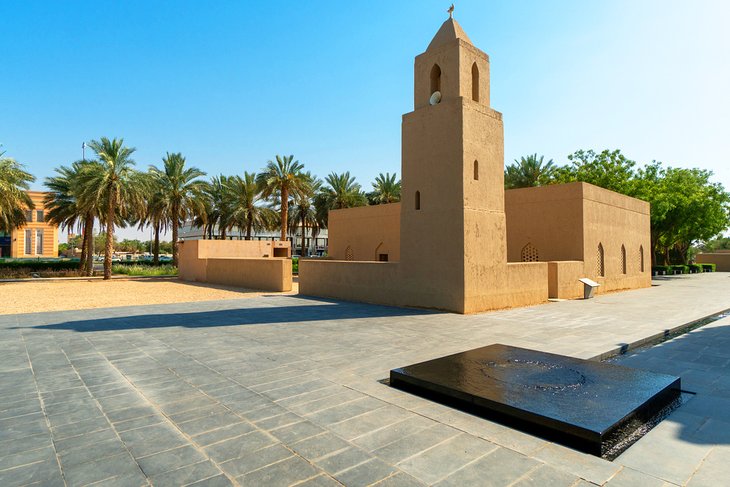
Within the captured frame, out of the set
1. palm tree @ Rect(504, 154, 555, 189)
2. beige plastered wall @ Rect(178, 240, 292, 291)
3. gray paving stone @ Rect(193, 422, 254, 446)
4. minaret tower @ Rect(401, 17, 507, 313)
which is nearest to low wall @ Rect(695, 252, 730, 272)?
palm tree @ Rect(504, 154, 555, 189)

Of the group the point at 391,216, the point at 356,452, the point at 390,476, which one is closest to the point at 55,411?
the point at 356,452

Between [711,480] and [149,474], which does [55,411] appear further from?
[711,480]

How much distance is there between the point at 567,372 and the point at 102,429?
4983mm

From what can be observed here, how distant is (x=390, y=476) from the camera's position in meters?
3.00

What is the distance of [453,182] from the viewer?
1200cm

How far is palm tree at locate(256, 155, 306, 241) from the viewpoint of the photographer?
1291 inches

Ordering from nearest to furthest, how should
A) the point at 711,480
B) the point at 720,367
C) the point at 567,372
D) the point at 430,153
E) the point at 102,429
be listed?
1. the point at 711,480
2. the point at 102,429
3. the point at 567,372
4. the point at 720,367
5. the point at 430,153

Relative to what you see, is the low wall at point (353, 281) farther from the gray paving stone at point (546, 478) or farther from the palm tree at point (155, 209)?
the palm tree at point (155, 209)

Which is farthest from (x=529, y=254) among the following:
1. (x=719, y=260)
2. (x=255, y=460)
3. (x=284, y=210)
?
(x=719, y=260)

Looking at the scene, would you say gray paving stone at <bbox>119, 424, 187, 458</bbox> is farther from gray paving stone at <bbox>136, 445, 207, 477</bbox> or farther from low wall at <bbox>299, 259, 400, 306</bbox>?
low wall at <bbox>299, 259, 400, 306</bbox>

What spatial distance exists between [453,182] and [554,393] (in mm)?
8348

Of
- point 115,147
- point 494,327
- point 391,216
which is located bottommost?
point 494,327

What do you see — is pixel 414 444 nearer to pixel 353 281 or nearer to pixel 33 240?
pixel 353 281

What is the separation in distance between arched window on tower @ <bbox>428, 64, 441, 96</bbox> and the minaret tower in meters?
0.03
